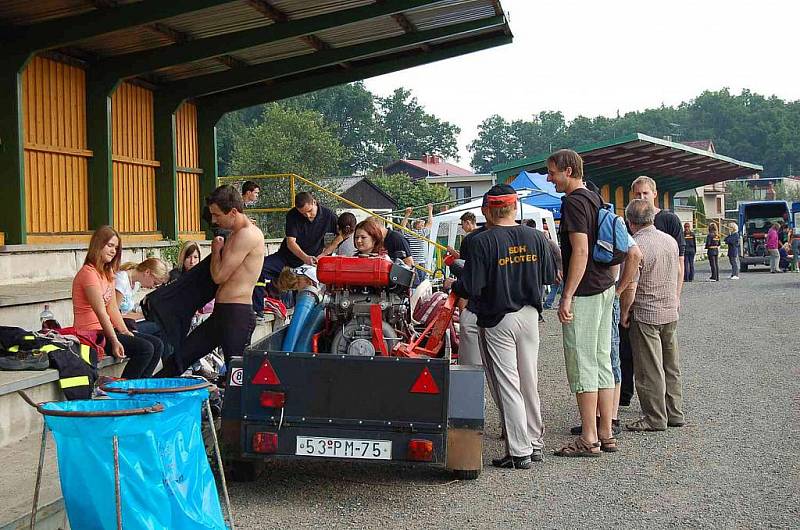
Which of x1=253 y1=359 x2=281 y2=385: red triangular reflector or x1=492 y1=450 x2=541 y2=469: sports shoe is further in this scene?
x1=492 y1=450 x2=541 y2=469: sports shoe

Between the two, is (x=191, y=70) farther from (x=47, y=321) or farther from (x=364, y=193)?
(x=364, y=193)

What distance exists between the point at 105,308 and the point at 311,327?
2.13m

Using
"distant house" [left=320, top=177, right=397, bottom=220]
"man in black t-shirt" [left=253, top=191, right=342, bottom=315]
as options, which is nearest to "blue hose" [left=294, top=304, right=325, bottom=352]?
"man in black t-shirt" [left=253, top=191, right=342, bottom=315]

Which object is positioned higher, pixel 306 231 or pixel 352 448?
pixel 306 231

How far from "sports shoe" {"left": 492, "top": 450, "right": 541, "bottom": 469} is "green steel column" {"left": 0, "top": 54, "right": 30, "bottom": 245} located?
22.5ft

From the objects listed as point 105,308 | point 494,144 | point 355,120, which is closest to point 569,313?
point 105,308

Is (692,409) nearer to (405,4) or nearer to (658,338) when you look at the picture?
(658,338)

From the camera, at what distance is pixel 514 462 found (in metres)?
6.88

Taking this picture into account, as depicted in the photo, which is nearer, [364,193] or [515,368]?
[515,368]

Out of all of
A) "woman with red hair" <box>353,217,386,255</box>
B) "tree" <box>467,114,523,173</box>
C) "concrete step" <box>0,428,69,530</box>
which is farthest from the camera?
"tree" <box>467,114,523,173</box>

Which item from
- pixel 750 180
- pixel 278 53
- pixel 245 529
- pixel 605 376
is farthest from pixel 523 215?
pixel 750 180

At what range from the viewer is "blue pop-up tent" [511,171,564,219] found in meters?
24.6

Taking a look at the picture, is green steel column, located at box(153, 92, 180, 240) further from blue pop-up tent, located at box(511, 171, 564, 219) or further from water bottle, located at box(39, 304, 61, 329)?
blue pop-up tent, located at box(511, 171, 564, 219)

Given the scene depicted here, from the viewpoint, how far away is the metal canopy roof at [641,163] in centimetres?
3297
